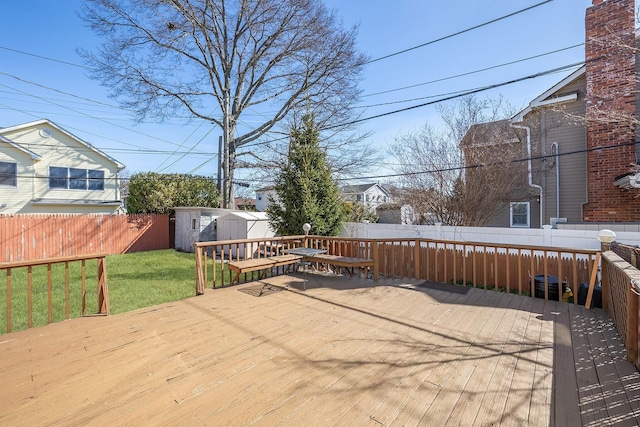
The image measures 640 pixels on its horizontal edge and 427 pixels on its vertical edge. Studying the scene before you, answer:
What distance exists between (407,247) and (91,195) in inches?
695

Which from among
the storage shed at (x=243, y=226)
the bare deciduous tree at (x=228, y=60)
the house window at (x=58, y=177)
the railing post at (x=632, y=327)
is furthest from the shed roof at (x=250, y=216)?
the railing post at (x=632, y=327)

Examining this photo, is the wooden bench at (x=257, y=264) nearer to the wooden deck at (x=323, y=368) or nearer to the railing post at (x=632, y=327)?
the wooden deck at (x=323, y=368)

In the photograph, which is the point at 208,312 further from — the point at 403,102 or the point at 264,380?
the point at 403,102

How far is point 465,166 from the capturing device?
8336mm

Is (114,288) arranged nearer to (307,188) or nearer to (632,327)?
(307,188)

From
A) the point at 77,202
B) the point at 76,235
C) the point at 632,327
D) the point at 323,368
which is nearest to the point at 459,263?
the point at 632,327

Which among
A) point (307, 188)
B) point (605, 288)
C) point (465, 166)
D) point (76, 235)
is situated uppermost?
point (465, 166)

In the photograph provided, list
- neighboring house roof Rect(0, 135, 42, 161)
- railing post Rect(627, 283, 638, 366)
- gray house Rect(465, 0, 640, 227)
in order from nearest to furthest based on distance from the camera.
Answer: railing post Rect(627, 283, 638, 366) → gray house Rect(465, 0, 640, 227) → neighboring house roof Rect(0, 135, 42, 161)

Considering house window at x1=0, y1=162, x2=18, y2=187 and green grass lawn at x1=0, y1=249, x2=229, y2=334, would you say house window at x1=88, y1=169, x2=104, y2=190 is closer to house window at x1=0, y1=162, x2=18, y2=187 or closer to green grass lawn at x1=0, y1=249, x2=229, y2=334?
house window at x1=0, y1=162, x2=18, y2=187

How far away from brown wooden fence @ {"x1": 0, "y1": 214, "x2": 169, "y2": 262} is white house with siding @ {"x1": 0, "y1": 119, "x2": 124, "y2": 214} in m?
4.44

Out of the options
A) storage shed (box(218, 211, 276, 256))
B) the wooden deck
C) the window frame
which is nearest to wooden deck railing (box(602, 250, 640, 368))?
→ the wooden deck

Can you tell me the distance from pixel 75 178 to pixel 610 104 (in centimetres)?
2170

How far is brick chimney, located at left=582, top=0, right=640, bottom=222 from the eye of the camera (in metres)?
6.89

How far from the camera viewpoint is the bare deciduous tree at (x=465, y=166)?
823 cm
